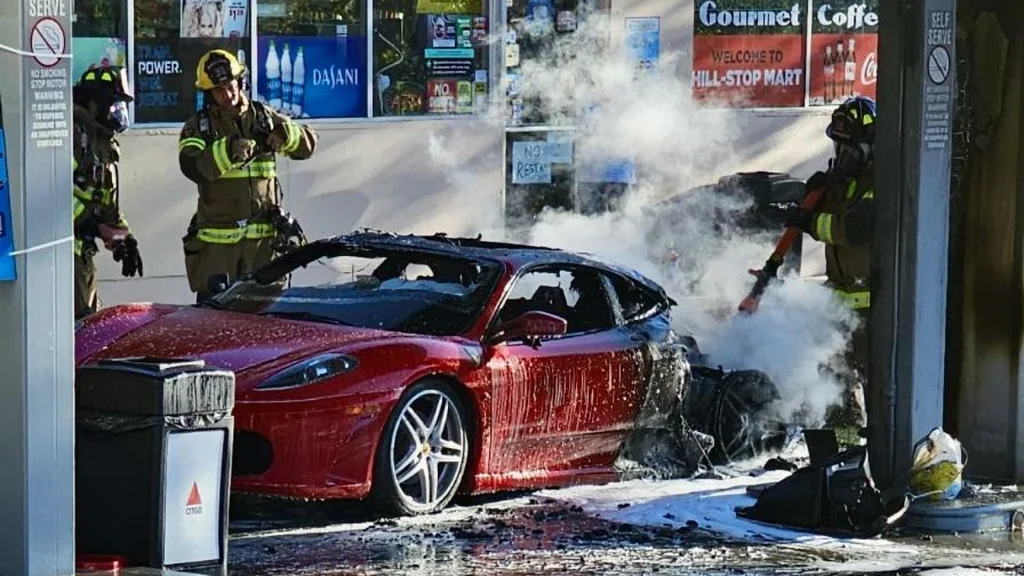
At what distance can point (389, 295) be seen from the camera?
1012 centimetres

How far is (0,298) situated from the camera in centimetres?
629

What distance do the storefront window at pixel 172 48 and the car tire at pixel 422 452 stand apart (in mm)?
6254

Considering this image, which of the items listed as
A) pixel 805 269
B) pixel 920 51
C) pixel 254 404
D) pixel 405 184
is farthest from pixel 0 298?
pixel 805 269

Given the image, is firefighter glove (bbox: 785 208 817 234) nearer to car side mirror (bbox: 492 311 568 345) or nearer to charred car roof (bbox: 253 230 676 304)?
charred car roof (bbox: 253 230 676 304)

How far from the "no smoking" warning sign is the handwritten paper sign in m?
11.2

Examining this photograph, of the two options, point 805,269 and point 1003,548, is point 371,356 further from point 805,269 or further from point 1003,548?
point 805,269

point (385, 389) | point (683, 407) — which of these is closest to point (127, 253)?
point (683, 407)

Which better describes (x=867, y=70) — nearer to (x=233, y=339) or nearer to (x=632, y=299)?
(x=632, y=299)

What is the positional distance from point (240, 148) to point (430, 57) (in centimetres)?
496

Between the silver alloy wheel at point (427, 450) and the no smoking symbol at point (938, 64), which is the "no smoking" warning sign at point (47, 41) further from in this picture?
the no smoking symbol at point (938, 64)

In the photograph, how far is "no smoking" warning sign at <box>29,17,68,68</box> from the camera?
6227 millimetres

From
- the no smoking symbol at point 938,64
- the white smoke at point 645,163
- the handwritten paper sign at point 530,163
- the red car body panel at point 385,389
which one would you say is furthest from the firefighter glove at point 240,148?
the handwritten paper sign at point 530,163

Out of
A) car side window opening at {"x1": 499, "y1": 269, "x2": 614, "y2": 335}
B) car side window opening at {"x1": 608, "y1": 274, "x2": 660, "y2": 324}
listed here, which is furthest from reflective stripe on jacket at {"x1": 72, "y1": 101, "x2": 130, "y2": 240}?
car side window opening at {"x1": 608, "y1": 274, "x2": 660, "y2": 324}

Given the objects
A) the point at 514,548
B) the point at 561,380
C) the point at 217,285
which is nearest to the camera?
the point at 514,548
